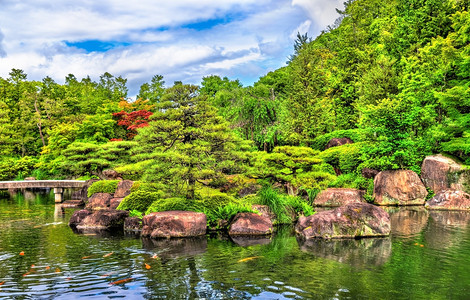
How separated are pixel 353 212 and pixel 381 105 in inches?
532

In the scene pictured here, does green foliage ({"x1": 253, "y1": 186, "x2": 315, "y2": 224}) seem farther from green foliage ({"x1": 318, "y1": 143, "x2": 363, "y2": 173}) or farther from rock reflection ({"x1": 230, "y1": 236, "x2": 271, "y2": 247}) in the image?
green foliage ({"x1": 318, "y1": 143, "x2": 363, "y2": 173})

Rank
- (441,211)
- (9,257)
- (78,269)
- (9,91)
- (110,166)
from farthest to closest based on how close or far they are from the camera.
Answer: (9,91) < (110,166) < (441,211) < (9,257) < (78,269)

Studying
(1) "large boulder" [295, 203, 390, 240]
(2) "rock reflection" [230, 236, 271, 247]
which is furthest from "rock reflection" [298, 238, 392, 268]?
(2) "rock reflection" [230, 236, 271, 247]

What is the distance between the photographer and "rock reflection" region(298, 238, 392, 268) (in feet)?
33.7

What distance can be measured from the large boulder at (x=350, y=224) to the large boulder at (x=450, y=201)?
29.5 feet

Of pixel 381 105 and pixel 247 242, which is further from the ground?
pixel 381 105

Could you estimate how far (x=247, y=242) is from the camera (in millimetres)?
13078

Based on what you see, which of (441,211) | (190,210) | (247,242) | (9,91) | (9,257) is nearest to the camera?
(9,257)

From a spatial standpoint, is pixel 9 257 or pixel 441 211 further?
pixel 441 211

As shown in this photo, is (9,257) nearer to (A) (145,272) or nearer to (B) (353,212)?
(A) (145,272)

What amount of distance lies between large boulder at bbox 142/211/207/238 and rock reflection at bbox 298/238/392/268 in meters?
3.89

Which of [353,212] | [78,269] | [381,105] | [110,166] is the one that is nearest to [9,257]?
[78,269]

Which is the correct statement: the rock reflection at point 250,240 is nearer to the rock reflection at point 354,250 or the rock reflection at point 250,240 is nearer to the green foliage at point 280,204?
the rock reflection at point 354,250

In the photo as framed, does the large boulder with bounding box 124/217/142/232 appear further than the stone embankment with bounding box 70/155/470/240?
Yes
